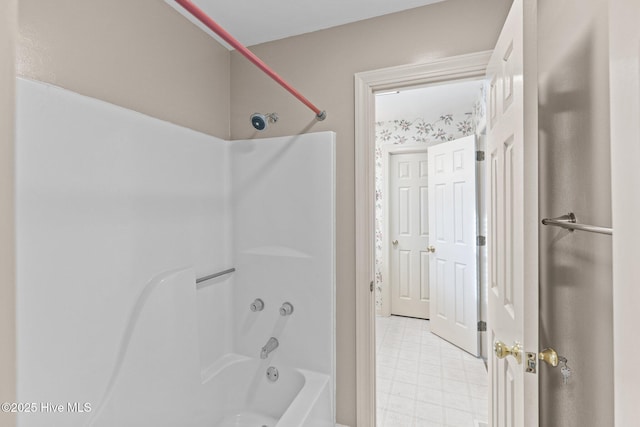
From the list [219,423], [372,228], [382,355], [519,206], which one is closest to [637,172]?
[519,206]

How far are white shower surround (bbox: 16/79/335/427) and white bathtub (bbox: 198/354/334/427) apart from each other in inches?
0.9

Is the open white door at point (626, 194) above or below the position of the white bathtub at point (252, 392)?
above

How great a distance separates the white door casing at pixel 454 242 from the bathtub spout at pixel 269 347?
2.07m

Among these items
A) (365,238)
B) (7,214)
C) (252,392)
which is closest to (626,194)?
(7,214)

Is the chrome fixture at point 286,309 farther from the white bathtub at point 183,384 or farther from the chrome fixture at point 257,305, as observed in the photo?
the white bathtub at point 183,384

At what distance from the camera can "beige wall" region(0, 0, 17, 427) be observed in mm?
317

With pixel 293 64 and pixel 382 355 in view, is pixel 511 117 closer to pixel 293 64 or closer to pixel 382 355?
pixel 293 64

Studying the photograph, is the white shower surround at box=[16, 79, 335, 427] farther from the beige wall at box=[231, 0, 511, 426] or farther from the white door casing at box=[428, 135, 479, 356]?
the white door casing at box=[428, 135, 479, 356]

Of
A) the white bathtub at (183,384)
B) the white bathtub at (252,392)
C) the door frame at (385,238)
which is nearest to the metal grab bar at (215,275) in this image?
the white bathtub at (183,384)

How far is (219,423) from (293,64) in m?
2.21

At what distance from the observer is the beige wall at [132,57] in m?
1.16

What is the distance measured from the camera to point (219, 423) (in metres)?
1.77

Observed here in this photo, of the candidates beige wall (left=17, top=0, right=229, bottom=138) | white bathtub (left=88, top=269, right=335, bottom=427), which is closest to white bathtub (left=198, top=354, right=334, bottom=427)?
white bathtub (left=88, top=269, right=335, bottom=427)

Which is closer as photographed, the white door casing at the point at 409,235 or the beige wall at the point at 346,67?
the beige wall at the point at 346,67
